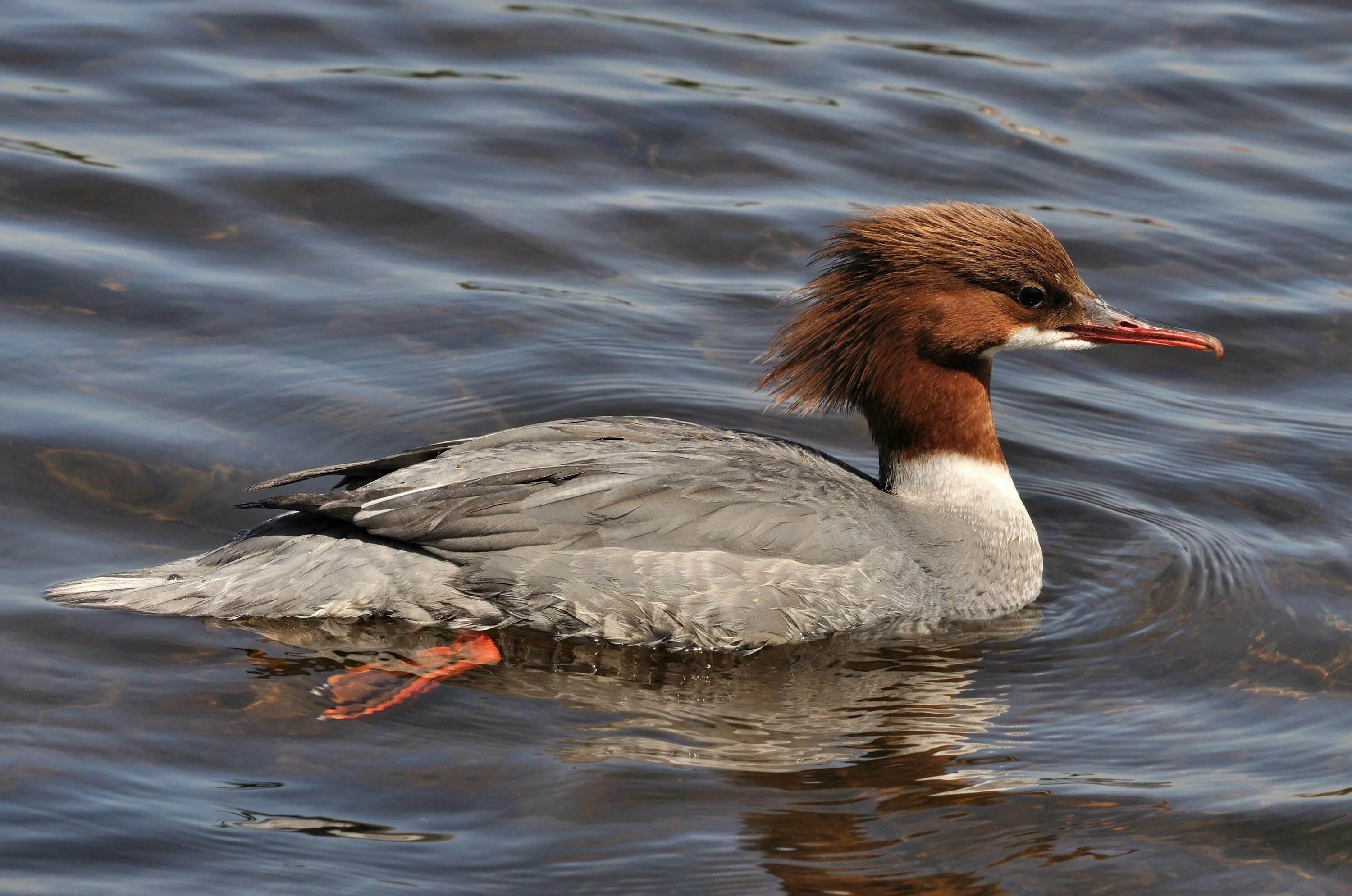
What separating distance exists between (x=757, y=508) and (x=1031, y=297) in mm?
1334

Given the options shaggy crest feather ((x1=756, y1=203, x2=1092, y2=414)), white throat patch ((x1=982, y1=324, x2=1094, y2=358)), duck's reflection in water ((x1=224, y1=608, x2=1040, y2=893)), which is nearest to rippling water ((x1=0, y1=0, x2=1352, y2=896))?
duck's reflection in water ((x1=224, y1=608, x2=1040, y2=893))

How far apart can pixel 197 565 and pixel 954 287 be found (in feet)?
9.40

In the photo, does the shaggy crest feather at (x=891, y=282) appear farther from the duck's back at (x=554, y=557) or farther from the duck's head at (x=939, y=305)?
the duck's back at (x=554, y=557)

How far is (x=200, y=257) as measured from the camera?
828 cm

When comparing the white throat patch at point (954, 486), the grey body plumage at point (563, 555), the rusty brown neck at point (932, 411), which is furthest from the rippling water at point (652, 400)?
the rusty brown neck at point (932, 411)

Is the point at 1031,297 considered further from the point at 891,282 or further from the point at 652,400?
the point at 652,400

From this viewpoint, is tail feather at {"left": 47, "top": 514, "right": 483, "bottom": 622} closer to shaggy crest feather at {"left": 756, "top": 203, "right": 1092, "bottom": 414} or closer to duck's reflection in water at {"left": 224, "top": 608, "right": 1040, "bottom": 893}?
duck's reflection in water at {"left": 224, "top": 608, "right": 1040, "bottom": 893}

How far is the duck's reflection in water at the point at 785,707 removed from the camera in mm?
4715

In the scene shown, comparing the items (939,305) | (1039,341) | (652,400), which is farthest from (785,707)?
(652,400)

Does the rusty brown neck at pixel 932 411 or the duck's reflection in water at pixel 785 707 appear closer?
the duck's reflection in water at pixel 785 707

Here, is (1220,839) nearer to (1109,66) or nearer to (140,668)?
(140,668)

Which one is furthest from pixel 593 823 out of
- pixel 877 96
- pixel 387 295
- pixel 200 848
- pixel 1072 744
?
pixel 877 96

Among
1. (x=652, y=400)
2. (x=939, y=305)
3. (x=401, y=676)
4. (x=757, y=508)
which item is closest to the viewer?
(x=401, y=676)

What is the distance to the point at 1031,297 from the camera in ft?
19.9
